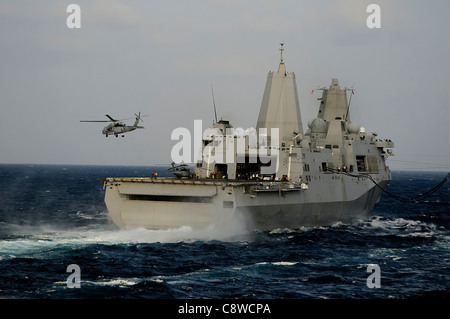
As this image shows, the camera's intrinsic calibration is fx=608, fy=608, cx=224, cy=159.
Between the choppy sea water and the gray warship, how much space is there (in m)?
1.01

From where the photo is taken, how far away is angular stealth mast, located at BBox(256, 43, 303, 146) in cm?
4256

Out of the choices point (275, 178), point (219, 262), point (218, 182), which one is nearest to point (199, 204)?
point (218, 182)

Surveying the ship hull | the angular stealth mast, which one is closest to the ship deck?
the ship hull

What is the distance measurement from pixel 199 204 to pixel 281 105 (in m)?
13.1

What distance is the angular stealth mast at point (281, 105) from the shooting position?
4256cm

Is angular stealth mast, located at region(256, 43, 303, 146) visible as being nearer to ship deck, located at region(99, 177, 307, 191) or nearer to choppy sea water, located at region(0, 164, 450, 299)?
ship deck, located at region(99, 177, 307, 191)

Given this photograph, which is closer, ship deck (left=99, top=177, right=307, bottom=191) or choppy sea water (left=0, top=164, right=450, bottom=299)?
choppy sea water (left=0, top=164, right=450, bottom=299)

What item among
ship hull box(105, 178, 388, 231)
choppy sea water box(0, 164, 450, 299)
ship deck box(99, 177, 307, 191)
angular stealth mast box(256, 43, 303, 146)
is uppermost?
angular stealth mast box(256, 43, 303, 146)

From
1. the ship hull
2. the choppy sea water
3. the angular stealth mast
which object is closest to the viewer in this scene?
the choppy sea water

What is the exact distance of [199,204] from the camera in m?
32.6

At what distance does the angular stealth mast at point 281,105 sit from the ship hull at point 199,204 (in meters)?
7.49

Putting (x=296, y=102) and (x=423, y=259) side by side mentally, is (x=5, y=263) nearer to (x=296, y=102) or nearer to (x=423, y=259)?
(x=423, y=259)

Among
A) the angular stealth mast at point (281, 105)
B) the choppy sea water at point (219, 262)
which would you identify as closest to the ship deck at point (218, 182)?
the choppy sea water at point (219, 262)

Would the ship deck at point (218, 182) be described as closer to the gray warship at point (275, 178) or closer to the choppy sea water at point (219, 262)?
the gray warship at point (275, 178)
